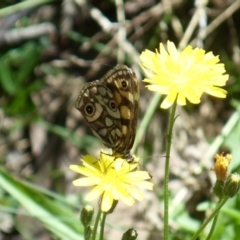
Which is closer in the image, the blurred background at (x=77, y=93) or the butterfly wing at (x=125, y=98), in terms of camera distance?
the butterfly wing at (x=125, y=98)

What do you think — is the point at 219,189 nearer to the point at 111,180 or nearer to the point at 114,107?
the point at 111,180

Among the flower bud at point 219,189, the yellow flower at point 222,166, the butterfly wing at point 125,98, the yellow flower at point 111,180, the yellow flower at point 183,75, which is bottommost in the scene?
the yellow flower at point 111,180

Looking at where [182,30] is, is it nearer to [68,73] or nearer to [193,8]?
[193,8]

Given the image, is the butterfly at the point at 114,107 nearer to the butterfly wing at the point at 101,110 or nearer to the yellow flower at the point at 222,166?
the butterfly wing at the point at 101,110

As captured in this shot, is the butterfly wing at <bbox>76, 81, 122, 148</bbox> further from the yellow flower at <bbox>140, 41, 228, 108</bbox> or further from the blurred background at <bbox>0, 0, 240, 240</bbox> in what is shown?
the blurred background at <bbox>0, 0, 240, 240</bbox>

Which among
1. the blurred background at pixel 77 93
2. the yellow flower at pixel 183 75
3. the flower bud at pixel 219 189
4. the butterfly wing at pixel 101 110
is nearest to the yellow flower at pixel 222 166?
the flower bud at pixel 219 189

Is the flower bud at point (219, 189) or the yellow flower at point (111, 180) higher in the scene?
the flower bud at point (219, 189)

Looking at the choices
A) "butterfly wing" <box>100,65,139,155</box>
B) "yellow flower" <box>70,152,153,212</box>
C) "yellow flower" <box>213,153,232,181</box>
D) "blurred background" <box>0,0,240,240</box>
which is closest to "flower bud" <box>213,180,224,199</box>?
"yellow flower" <box>213,153,232,181</box>

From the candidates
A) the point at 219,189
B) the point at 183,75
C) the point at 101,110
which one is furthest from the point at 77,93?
the point at 219,189
